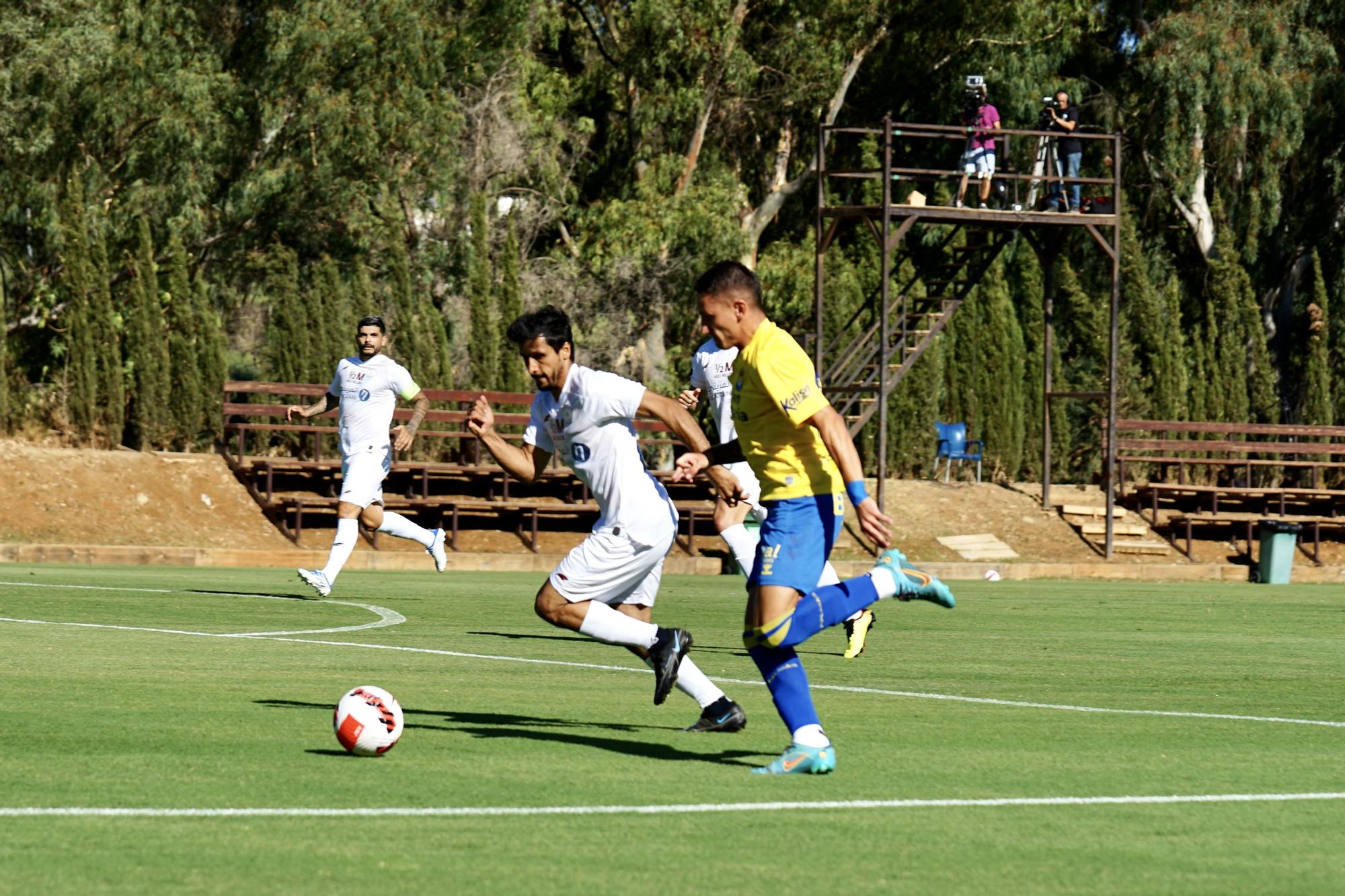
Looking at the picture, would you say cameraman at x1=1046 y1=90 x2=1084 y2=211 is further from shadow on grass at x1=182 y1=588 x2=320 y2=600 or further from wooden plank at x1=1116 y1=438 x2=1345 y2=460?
shadow on grass at x1=182 y1=588 x2=320 y2=600

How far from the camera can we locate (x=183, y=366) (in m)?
32.2

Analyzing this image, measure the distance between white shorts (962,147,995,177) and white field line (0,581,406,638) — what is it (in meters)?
16.1

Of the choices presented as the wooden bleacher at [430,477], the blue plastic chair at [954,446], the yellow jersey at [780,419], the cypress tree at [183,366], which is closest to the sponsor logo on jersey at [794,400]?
the yellow jersey at [780,419]

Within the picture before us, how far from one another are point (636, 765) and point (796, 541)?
1092 millimetres

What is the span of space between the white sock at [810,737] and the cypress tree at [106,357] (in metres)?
25.8

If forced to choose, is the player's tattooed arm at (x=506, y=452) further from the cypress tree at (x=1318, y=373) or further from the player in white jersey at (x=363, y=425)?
the cypress tree at (x=1318, y=373)

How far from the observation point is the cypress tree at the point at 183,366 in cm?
3212

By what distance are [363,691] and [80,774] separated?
1.23 metres

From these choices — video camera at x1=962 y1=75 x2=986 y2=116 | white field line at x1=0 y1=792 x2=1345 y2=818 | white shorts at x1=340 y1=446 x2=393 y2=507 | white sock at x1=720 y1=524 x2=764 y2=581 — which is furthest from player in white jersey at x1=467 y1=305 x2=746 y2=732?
video camera at x1=962 y1=75 x2=986 y2=116

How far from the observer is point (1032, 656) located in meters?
13.4

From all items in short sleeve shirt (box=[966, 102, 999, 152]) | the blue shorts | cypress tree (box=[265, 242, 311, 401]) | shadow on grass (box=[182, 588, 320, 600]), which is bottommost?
shadow on grass (box=[182, 588, 320, 600])

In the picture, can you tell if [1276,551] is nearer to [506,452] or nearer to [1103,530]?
[1103,530]

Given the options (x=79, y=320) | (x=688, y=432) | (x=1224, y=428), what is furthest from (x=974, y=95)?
(x=688, y=432)

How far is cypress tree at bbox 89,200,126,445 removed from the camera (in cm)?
3141
